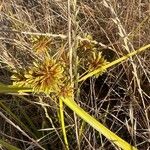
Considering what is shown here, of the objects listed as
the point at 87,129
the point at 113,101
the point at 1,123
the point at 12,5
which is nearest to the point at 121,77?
the point at 113,101

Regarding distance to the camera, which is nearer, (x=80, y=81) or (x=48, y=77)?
(x=48, y=77)

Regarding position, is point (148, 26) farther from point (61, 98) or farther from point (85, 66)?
point (61, 98)

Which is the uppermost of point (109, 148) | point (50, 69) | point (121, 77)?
point (50, 69)

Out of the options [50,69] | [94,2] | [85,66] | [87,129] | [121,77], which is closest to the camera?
[50,69]

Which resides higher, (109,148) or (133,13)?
(133,13)

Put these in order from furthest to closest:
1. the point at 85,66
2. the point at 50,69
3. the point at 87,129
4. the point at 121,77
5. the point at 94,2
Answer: the point at 94,2 < the point at 121,77 < the point at 87,129 < the point at 85,66 < the point at 50,69

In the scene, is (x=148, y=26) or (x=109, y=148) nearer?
(x=109, y=148)

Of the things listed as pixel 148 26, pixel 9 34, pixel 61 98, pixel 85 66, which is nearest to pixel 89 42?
pixel 85 66
